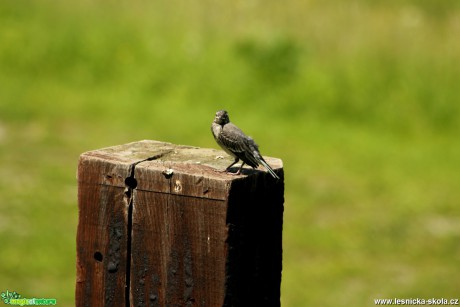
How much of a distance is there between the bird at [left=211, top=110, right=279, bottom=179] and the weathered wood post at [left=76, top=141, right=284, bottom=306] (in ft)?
0.66

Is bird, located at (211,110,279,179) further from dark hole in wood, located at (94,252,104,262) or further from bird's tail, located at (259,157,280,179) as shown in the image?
dark hole in wood, located at (94,252,104,262)

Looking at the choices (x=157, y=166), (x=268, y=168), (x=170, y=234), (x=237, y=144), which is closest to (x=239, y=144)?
(x=237, y=144)

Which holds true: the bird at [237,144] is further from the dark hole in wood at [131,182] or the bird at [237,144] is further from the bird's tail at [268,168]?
the dark hole in wood at [131,182]

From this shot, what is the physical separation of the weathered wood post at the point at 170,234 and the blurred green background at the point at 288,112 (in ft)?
14.5

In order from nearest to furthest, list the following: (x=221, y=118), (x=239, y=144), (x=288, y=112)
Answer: (x=239, y=144), (x=221, y=118), (x=288, y=112)

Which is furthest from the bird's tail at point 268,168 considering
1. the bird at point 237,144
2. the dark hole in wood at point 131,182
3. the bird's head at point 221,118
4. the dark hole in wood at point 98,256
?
the bird's head at point 221,118

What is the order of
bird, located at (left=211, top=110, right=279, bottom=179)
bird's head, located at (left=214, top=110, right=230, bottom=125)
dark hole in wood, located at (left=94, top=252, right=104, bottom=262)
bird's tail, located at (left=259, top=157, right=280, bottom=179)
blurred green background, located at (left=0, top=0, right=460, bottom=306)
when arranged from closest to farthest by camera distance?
dark hole in wood, located at (left=94, top=252, right=104, bottom=262) < bird's tail, located at (left=259, top=157, right=280, bottom=179) < bird, located at (left=211, top=110, right=279, bottom=179) < bird's head, located at (left=214, top=110, right=230, bottom=125) < blurred green background, located at (left=0, top=0, right=460, bottom=306)

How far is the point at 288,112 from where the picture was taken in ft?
37.1

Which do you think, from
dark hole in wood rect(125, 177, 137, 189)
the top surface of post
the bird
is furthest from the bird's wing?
dark hole in wood rect(125, 177, 137, 189)

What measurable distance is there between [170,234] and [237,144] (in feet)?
3.00

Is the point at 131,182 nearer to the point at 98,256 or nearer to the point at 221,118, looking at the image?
the point at 98,256

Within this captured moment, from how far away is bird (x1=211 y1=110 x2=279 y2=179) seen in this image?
325 centimetres

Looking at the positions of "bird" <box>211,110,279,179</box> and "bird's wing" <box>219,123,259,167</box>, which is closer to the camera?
"bird" <box>211,110,279,179</box>

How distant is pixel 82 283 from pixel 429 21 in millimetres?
10065
